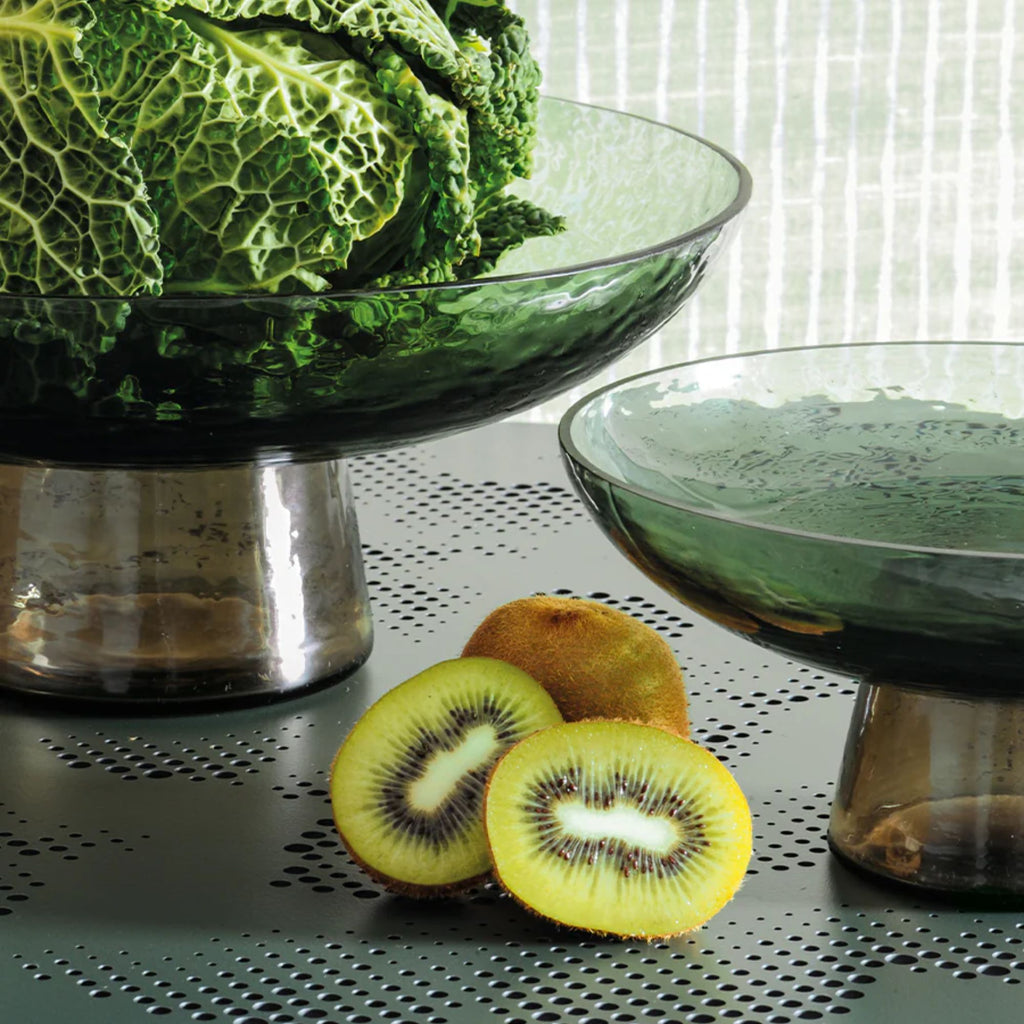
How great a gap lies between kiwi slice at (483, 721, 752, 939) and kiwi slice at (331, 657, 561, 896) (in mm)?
30

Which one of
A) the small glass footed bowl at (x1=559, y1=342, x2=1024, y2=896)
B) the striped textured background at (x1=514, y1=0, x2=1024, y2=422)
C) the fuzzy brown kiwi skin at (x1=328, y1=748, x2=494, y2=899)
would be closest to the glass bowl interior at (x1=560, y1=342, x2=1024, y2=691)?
the small glass footed bowl at (x1=559, y1=342, x2=1024, y2=896)

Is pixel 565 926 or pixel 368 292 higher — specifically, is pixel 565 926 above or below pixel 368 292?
below

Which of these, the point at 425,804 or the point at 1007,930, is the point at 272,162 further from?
the point at 1007,930

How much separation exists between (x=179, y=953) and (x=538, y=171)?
1.66 ft

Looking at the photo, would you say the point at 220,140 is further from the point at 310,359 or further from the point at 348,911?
the point at 348,911

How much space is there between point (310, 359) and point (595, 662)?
160mm

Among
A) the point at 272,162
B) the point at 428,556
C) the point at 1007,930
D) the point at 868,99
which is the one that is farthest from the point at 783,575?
the point at 868,99

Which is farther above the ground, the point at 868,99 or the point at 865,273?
the point at 868,99

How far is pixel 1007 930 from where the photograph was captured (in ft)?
1.97

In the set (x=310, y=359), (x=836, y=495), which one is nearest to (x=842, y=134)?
(x=836, y=495)

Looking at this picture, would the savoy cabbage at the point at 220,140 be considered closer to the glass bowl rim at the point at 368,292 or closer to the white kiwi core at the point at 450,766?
the glass bowl rim at the point at 368,292

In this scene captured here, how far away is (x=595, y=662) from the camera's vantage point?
27.4 inches

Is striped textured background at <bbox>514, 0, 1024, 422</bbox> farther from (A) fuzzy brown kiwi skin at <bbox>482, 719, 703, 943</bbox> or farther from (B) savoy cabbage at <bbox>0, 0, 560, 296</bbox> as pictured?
(A) fuzzy brown kiwi skin at <bbox>482, 719, 703, 943</bbox>

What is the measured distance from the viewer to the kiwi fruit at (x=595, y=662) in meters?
0.69
